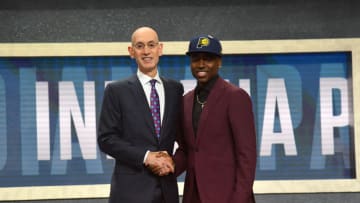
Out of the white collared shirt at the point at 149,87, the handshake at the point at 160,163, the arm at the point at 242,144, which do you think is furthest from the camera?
the white collared shirt at the point at 149,87

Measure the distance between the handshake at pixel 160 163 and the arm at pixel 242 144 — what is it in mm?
290

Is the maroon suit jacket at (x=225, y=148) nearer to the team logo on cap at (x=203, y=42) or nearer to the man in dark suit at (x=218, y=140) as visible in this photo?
the man in dark suit at (x=218, y=140)

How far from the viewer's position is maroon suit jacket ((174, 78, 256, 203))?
2.09m

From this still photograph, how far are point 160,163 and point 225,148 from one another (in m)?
0.28

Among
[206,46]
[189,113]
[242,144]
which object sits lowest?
[242,144]

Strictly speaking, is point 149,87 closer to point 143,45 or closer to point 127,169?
point 143,45

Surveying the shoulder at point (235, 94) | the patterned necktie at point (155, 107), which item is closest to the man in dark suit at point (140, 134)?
the patterned necktie at point (155, 107)

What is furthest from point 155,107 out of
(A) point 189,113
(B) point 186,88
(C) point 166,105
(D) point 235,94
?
(B) point 186,88

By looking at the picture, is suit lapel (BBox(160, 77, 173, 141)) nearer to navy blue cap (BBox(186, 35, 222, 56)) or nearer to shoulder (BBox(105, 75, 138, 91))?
shoulder (BBox(105, 75, 138, 91))

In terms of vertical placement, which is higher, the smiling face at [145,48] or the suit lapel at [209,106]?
the smiling face at [145,48]

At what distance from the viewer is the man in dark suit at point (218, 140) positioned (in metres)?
2.10

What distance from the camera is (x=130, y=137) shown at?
7.41 ft

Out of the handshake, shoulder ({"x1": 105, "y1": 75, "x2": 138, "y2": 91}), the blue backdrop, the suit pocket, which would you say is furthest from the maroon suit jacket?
the blue backdrop

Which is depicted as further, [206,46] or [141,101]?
[141,101]
